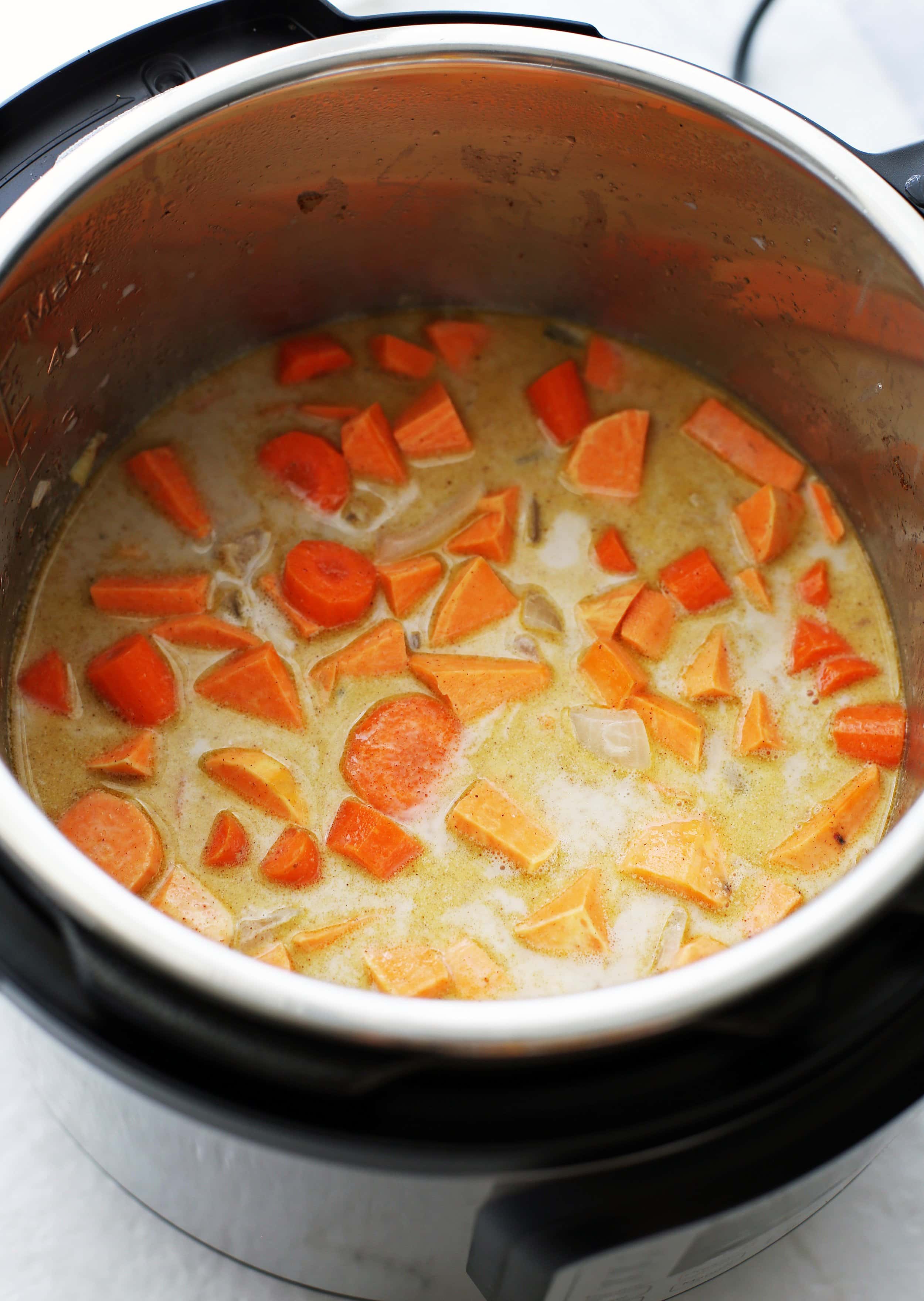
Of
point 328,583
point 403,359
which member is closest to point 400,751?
point 328,583

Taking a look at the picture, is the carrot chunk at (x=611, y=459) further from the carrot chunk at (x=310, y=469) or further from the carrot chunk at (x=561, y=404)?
the carrot chunk at (x=310, y=469)

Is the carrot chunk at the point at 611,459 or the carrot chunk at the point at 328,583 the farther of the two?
the carrot chunk at the point at 611,459

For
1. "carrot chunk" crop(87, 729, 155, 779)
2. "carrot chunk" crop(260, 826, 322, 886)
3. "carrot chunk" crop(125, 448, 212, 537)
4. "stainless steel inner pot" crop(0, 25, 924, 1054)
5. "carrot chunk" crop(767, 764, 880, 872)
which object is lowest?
"carrot chunk" crop(260, 826, 322, 886)

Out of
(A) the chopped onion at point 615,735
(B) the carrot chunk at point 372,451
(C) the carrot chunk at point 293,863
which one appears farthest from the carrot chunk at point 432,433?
(C) the carrot chunk at point 293,863

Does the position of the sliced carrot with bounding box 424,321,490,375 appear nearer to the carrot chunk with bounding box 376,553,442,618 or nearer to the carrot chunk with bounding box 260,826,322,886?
the carrot chunk with bounding box 376,553,442,618

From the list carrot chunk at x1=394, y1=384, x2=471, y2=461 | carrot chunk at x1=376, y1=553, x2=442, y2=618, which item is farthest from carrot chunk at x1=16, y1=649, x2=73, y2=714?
carrot chunk at x1=394, y1=384, x2=471, y2=461

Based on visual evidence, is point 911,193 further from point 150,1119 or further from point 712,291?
point 150,1119
